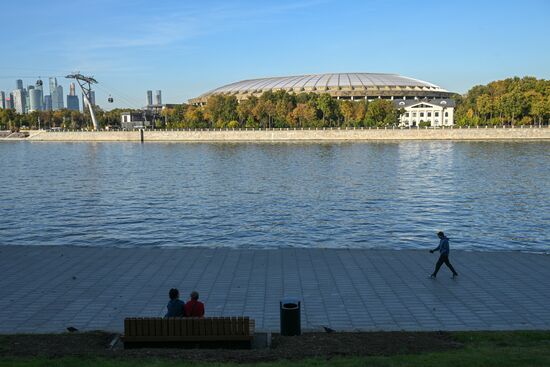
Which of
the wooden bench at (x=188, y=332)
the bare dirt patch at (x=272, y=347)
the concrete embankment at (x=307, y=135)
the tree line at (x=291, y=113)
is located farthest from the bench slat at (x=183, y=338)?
the tree line at (x=291, y=113)

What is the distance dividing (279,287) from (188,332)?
4.61m

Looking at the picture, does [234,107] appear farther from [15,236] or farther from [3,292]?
[3,292]

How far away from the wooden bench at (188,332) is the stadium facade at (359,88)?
132m

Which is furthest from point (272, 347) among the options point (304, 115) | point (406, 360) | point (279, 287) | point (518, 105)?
point (304, 115)

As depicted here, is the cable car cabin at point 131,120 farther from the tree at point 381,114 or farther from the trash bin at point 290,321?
the trash bin at point 290,321

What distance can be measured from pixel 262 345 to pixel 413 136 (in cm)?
10180

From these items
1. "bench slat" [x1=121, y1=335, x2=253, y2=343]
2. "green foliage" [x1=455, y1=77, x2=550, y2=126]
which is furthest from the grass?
"green foliage" [x1=455, y1=77, x2=550, y2=126]

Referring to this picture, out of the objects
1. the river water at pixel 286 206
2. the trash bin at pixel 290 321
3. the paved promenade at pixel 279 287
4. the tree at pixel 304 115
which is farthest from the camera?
the tree at pixel 304 115

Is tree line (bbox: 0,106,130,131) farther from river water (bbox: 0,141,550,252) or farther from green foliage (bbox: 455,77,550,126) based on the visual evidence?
river water (bbox: 0,141,550,252)

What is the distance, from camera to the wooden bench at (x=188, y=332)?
29.4ft

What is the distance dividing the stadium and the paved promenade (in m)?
136

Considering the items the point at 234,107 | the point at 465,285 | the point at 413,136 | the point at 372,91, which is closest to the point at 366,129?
the point at 413,136

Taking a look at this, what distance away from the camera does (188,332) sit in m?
9.02

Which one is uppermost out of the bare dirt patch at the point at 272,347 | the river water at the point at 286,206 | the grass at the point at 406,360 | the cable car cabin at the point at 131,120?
the cable car cabin at the point at 131,120
